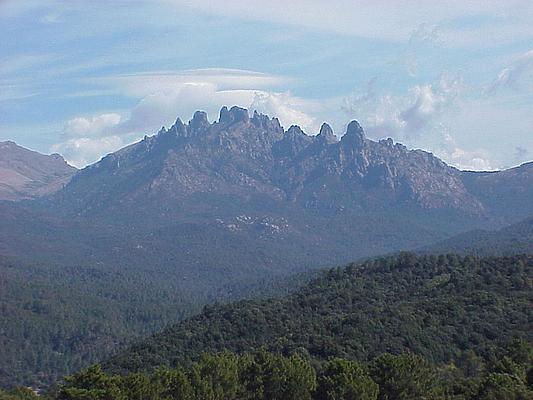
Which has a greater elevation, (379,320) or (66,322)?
(379,320)

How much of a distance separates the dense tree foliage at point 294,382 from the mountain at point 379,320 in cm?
1673

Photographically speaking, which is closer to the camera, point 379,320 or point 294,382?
point 294,382

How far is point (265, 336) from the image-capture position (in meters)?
85.6

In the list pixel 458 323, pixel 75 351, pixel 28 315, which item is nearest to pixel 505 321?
pixel 458 323

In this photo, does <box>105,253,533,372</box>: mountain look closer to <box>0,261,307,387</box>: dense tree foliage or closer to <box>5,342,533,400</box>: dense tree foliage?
<box>5,342,533,400</box>: dense tree foliage

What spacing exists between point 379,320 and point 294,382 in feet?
96.0

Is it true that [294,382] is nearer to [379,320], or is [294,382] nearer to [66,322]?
[379,320]

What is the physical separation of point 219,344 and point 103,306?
98.0 meters

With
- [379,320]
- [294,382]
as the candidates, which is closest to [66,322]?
[379,320]

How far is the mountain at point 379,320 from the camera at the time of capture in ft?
251

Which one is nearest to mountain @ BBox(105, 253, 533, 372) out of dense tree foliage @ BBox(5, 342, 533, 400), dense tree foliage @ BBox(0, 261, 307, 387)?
dense tree foliage @ BBox(5, 342, 533, 400)

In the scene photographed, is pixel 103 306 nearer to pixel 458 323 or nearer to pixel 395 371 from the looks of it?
pixel 458 323

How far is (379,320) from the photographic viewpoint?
82375 millimetres

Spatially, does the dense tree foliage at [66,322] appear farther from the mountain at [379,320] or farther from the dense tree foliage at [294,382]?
the dense tree foliage at [294,382]
